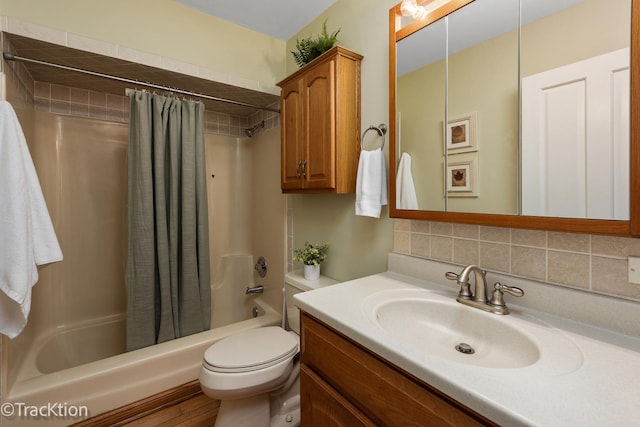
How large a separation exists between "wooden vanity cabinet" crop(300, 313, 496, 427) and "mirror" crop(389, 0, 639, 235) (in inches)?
23.0

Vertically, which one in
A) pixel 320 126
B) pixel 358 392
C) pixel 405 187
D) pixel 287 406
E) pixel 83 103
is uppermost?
pixel 83 103

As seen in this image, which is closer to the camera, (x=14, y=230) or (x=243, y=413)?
(x=14, y=230)

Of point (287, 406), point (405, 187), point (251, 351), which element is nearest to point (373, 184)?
point (405, 187)

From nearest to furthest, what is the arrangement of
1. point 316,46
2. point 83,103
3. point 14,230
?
point 14,230
point 316,46
point 83,103

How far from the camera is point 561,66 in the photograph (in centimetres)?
78

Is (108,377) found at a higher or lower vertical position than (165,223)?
lower

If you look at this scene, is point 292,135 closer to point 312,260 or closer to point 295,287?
point 312,260

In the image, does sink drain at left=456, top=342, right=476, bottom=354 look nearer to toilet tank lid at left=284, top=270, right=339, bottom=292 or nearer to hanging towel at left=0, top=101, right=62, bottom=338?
toilet tank lid at left=284, top=270, right=339, bottom=292

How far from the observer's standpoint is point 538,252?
0.90m

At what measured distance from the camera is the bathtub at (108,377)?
1.30 meters

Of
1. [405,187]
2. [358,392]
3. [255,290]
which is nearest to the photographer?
[358,392]

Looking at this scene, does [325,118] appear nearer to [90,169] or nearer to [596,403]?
[596,403]

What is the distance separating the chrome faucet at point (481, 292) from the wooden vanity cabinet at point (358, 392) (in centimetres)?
42

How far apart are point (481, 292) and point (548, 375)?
0.38 meters
